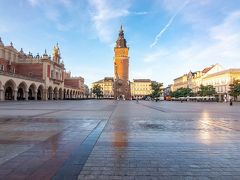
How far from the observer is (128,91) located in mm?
128125

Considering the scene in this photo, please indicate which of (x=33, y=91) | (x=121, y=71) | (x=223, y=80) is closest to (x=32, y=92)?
(x=33, y=91)

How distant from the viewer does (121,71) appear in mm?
129250

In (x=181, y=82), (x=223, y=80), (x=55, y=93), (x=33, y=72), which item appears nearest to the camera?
(x=33, y=72)

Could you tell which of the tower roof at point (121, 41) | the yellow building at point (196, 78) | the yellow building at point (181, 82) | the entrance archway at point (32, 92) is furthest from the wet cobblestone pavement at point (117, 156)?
the yellow building at point (181, 82)

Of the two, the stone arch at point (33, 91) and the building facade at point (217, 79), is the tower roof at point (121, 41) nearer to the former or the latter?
the building facade at point (217, 79)

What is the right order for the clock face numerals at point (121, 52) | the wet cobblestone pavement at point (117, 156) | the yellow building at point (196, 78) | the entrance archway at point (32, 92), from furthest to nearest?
1. the clock face numerals at point (121, 52)
2. the yellow building at point (196, 78)
3. the entrance archway at point (32, 92)
4. the wet cobblestone pavement at point (117, 156)

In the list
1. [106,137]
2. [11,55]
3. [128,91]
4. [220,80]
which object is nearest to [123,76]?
[128,91]

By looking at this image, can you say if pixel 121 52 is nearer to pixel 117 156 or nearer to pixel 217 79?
pixel 217 79

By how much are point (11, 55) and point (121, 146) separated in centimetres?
8291

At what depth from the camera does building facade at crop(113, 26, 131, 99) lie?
126m

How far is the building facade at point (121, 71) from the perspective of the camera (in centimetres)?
12567

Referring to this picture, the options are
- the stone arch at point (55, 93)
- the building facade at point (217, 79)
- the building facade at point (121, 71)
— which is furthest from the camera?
the building facade at point (121, 71)

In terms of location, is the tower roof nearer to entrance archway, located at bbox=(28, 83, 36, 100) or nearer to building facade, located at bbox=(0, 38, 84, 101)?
building facade, located at bbox=(0, 38, 84, 101)

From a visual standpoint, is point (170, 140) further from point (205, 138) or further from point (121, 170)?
point (121, 170)
